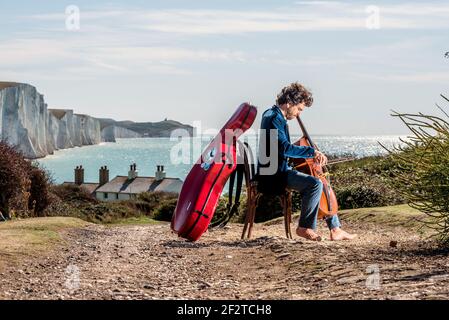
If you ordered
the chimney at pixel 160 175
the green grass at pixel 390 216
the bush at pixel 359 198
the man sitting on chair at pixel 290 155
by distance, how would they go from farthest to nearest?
the chimney at pixel 160 175 < the bush at pixel 359 198 < the green grass at pixel 390 216 < the man sitting on chair at pixel 290 155

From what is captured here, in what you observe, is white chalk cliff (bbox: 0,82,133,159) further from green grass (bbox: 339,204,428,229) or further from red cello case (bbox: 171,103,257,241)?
red cello case (bbox: 171,103,257,241)

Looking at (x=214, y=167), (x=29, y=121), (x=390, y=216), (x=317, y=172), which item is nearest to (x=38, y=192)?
(x=390, y=216)

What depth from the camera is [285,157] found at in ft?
35.0

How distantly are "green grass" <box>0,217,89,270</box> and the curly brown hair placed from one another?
13.4 ft

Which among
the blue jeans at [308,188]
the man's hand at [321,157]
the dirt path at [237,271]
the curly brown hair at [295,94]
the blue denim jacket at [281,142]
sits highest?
the curly brown hair at [295,94]

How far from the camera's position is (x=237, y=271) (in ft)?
31.2

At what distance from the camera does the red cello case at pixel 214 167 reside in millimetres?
11250

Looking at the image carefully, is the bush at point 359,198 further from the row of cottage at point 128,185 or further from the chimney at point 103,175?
the chimney at point 103,175

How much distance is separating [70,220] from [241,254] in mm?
5951

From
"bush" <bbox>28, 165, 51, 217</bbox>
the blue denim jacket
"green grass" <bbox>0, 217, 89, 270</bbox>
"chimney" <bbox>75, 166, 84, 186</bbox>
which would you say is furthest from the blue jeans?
"chimney" <bbox>75, 166, 84, 186</bbox>

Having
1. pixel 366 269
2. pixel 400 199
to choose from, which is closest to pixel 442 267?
pixel 366 269

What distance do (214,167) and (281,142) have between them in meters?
1.26

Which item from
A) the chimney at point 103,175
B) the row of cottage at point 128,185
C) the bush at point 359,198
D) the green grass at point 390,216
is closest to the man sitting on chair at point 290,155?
the green grass at point 390,216

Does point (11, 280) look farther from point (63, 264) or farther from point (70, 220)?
point (70, 220)
